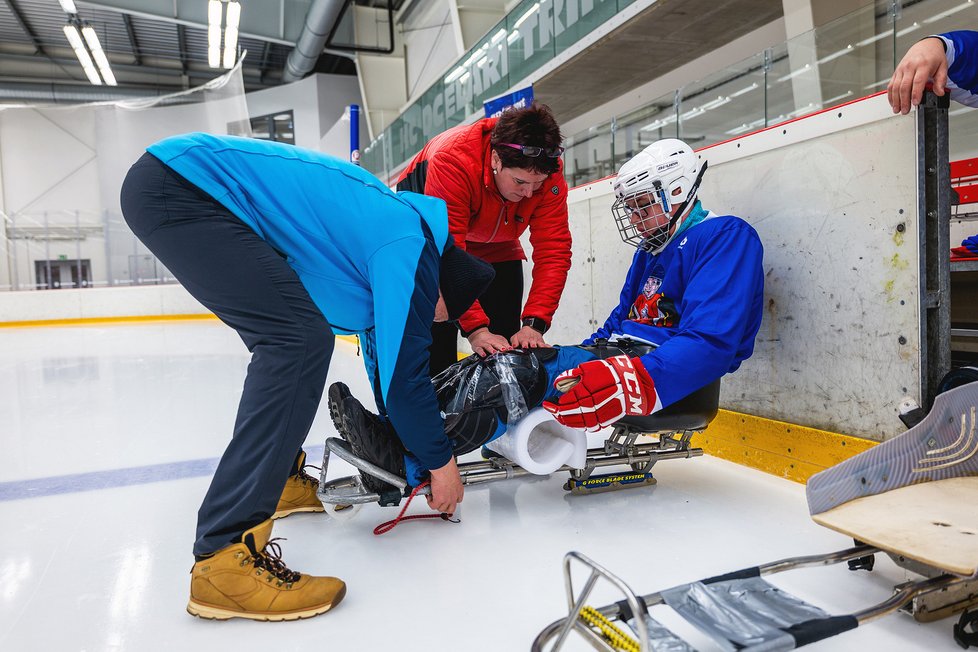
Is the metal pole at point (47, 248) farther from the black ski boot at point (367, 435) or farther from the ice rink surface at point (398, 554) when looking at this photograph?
the black ski boot at point (367, 435)

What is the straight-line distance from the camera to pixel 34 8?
1374 cm

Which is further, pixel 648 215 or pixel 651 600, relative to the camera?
pixel 648 215

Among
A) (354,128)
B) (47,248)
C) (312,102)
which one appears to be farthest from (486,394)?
(312,102)

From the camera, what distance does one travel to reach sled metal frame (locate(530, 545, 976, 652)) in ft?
3.03

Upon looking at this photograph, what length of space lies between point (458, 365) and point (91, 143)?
16.8m

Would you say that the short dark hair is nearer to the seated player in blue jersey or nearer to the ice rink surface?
the seated player in blue jersey

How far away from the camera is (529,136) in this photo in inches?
75.0

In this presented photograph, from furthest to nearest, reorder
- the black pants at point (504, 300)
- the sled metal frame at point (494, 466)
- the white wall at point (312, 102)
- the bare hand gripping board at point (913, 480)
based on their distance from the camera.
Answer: the white wall at point (312, 102), the black pants at point (504, 300), the sled metal frame at point (494, 466), the bare hand gripping board at point (913, 480)

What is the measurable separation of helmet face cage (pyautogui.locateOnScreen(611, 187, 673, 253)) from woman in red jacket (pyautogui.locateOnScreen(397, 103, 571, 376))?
29cm

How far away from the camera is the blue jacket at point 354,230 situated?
4.58 ft

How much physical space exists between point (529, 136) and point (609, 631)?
1.41m

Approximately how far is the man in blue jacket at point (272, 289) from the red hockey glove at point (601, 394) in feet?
1.36

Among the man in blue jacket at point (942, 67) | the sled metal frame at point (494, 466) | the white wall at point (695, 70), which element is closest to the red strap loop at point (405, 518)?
the sled metal frame at point (494, 466)

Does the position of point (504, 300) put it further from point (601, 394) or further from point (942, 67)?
point (942, 67)
